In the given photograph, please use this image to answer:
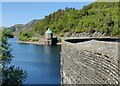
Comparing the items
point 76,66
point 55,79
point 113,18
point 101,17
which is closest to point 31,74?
point 55,79

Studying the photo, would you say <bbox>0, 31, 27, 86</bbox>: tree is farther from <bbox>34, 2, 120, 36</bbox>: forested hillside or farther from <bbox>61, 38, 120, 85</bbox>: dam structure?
<bbox>34, 2, 120, 36</bbox>: forested hillside

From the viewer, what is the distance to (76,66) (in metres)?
10.2

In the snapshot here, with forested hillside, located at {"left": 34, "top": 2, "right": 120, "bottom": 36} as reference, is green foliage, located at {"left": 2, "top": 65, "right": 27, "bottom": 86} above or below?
below

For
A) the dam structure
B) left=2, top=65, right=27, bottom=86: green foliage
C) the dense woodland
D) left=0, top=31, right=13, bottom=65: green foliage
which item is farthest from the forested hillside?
the dam structure

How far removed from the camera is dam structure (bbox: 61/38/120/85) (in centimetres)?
688

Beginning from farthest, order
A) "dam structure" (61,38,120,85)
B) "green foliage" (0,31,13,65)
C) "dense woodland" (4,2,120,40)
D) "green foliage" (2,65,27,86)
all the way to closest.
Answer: "dense woodland" (4,2,120,40), "green foliage" (0,31,13,65), "green foliage" (2,65,27,86), "dam structure" (61,38,120,85)

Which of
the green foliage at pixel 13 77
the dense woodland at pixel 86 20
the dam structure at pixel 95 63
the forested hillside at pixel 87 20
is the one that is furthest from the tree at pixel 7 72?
the forested hillside at pixel 87 20

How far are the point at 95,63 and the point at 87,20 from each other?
299 ft

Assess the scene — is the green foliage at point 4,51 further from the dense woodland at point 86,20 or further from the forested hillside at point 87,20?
the forested hillside at point 87,20

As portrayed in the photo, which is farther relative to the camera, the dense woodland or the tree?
the dense woodland

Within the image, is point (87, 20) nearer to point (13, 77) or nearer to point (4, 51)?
point (4, 51)

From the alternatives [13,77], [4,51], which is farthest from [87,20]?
[13,77]

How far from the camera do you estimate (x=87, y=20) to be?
9875cm

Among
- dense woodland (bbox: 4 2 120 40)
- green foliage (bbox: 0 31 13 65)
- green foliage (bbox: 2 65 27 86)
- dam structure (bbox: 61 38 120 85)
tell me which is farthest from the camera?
dense woodland (bbox: 4 2 120 40)
